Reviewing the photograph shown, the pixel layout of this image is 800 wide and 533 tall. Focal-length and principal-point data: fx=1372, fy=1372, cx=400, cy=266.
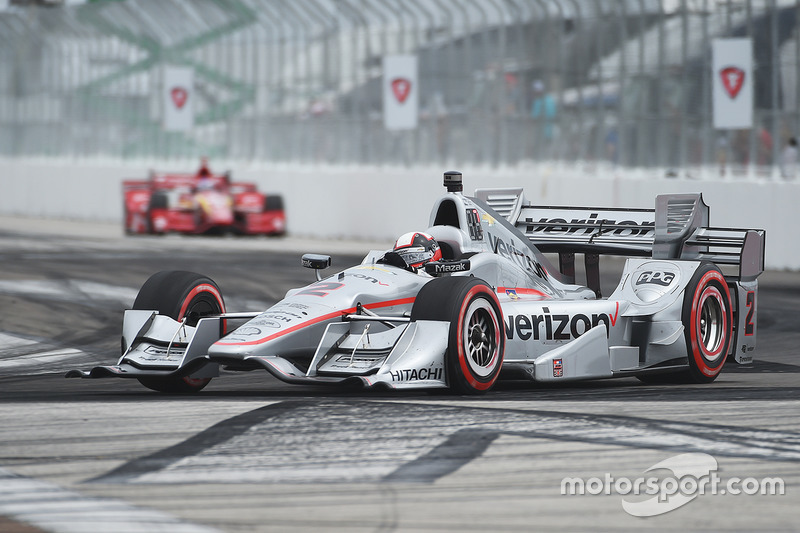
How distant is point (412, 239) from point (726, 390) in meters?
2.36

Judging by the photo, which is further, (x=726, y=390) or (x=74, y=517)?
(x=726, y=390)

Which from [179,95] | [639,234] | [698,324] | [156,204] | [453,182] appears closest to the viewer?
[698,324]

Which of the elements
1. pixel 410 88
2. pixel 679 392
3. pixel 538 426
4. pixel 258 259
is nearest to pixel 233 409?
pixel 538 426

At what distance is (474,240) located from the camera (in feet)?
32.9

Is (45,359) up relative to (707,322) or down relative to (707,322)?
down

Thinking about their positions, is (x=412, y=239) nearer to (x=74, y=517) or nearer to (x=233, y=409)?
(x=233, y=409)

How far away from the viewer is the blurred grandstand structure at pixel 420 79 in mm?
21938

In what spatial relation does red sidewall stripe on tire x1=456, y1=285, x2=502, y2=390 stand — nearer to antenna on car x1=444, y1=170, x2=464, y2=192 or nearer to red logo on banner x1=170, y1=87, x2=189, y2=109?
antenna on car x1=444, y1=170, x2=464, y2=192

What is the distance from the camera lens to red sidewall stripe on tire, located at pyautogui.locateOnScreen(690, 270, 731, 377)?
1002 cm

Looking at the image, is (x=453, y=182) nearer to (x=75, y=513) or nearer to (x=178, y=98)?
(x=75, y=513)

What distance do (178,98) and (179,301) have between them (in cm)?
2334

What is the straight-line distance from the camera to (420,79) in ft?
89.0

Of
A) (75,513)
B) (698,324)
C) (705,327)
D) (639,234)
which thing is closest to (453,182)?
(639,234)

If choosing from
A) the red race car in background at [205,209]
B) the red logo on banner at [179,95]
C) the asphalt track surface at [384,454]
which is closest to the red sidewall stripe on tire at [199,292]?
the asphalt track surface at [384,454]
